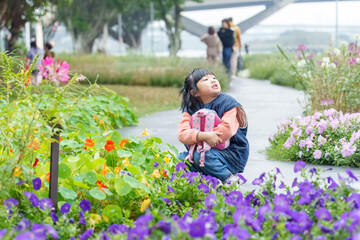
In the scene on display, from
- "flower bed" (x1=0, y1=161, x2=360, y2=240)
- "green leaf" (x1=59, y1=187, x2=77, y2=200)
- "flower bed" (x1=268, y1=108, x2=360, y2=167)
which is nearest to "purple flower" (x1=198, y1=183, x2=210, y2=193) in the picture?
"flower bed" (x1=0, y1=161, x2=360, y2=240)

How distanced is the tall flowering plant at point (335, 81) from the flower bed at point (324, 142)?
1.33 metres

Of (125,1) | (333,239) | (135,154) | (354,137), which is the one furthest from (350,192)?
(125,1)

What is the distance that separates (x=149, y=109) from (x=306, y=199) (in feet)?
28.2

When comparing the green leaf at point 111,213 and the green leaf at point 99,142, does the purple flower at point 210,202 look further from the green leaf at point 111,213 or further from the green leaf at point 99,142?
the green leaf at point 99,142

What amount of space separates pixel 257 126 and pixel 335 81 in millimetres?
1340

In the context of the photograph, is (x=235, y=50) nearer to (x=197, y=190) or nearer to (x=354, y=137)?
(x=354, y=137)

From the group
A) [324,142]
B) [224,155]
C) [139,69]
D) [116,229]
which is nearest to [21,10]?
[139,69]

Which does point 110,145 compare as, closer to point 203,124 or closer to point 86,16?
point 203,124

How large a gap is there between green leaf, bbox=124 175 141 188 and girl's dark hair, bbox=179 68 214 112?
1.18 meters

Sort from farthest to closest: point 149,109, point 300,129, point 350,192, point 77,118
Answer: point 149,109 → point 77,118 → point 300,129 → point 350,192

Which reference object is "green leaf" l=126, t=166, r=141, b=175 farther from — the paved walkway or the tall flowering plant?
the tall flowering plant

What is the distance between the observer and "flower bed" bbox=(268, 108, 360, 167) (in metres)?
4.87

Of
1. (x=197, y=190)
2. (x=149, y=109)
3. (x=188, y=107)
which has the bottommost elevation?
(x=149, y=109)

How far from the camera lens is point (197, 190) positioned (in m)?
3.32
